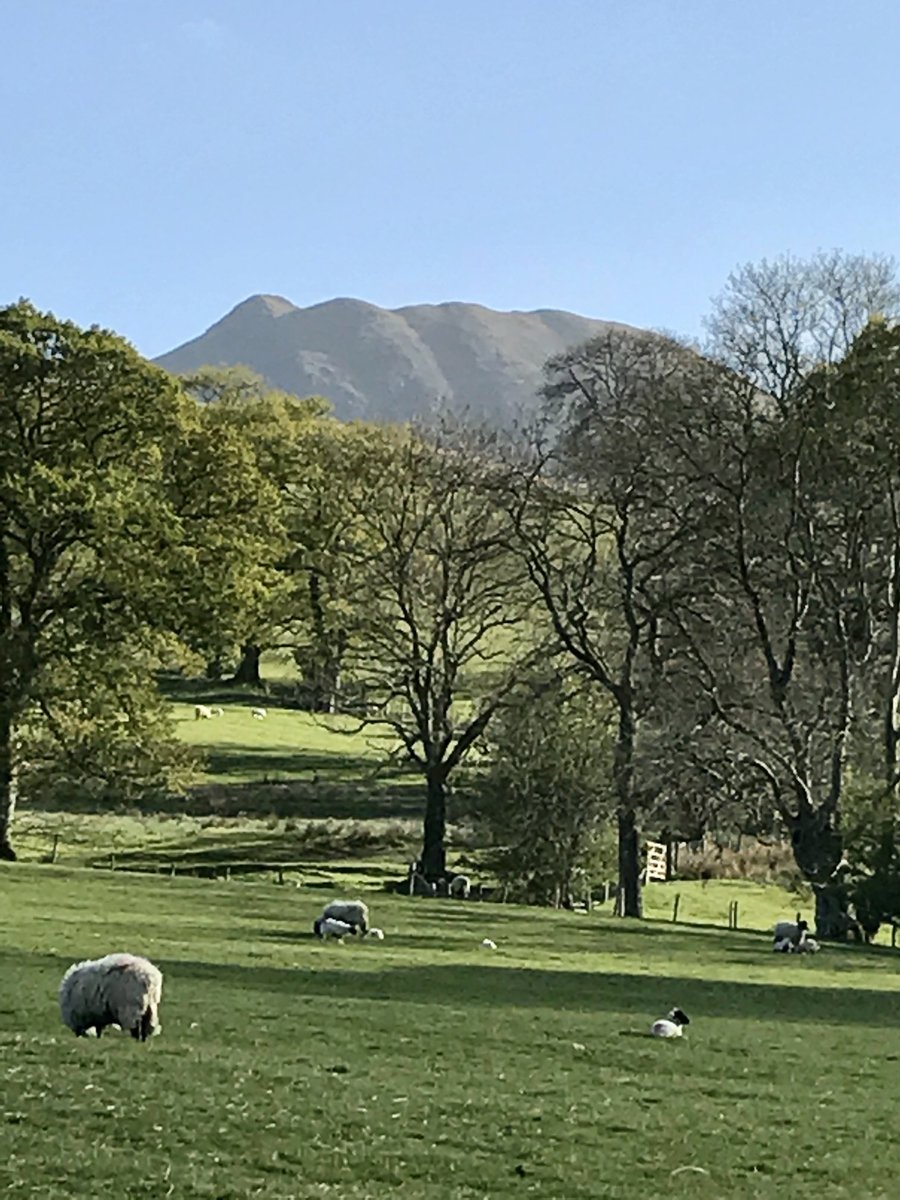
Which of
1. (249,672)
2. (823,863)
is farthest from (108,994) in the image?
(249,672)

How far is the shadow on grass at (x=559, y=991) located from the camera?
72.9 ft

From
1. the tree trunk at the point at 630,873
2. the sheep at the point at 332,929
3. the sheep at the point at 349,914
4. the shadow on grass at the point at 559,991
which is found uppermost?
the tree trunk at the point at 630,873

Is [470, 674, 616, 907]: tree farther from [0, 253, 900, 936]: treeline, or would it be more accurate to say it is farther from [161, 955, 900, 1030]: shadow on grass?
[161, 955, 900, 1030]: shadow on grass

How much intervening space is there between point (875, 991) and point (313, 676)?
98.7 ft

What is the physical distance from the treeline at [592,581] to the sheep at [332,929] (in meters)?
12.5

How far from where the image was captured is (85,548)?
149ft

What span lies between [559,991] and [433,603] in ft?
91.2

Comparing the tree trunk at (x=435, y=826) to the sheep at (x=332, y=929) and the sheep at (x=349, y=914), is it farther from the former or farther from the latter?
the sheep at (x=332, y=929)

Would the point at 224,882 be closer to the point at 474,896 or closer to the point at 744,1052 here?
the point at 474,896

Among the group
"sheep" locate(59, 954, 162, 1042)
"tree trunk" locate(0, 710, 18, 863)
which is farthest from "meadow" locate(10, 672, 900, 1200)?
"tree trunk" locate(0, 710, 18, 863)

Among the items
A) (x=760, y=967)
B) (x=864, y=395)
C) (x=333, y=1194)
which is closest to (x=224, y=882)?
(x=760, y=967)

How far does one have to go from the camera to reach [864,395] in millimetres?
40531

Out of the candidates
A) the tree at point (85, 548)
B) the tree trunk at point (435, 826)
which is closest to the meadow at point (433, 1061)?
the tree at point (85, 548)

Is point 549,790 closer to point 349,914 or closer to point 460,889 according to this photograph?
point 460,889
